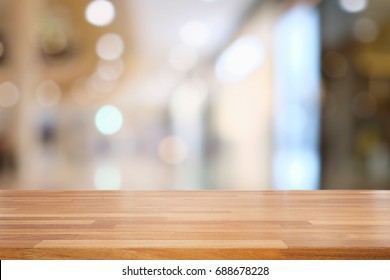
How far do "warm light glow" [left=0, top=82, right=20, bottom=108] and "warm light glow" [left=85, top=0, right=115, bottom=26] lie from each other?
0.51 m

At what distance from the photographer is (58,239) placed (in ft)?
2.54

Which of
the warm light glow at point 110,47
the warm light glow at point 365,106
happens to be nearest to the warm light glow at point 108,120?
the warm light glow at point 110,47

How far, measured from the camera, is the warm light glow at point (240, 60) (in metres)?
2.77

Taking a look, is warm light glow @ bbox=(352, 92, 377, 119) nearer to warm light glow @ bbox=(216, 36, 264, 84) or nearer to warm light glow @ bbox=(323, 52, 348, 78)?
warm light glow @ bbox=(323, 52, 348, 78)

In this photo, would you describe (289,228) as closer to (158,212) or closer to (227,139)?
(158,212)

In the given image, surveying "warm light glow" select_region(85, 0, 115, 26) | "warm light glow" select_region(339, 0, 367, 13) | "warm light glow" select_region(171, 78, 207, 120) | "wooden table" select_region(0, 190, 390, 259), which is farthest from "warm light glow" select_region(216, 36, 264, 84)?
"wooden table" select_region(0, 190, 390, 259)

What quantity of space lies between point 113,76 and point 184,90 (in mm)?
362

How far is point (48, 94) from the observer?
2.80m

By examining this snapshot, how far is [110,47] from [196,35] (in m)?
0.44

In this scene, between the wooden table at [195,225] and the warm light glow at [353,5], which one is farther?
the warm light glow at [353,5]

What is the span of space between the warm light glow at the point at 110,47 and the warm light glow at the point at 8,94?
46 centimetres

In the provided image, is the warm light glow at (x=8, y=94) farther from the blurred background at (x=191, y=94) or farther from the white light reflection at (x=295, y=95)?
the white light reflection at (x=295, y=95)

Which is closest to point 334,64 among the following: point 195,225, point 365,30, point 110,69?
point 365,30

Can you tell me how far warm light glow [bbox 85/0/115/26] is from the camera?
285 cm
